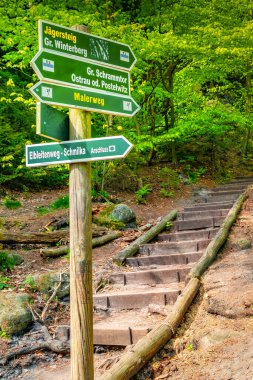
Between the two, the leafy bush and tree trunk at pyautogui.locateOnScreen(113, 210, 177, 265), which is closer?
the leafy bush

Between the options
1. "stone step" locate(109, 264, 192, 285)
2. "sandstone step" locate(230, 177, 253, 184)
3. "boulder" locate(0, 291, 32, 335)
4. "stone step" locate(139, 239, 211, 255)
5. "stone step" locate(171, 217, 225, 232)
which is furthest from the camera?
"sandstone step" locate(230, 177, 253, 184)

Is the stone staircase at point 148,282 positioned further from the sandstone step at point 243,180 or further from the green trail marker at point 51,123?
the sandstone step at point 243,180

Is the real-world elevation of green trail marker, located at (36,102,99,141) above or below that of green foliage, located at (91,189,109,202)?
below

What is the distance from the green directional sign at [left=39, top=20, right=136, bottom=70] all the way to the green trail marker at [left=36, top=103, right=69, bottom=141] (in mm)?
444

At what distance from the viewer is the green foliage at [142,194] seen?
11.8m

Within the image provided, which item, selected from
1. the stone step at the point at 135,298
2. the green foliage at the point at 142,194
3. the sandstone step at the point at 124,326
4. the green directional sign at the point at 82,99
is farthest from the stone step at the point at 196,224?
the green directional sign at the point at 82,99

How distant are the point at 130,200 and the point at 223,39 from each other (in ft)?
18.8

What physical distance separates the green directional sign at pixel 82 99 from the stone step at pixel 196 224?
20.1 feet

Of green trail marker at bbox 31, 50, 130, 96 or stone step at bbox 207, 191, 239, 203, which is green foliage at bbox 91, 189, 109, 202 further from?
green trail marker at bbox 31, 50, 130, 96

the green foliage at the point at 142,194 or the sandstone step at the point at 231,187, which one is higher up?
the sandstone step at the point at 231,187

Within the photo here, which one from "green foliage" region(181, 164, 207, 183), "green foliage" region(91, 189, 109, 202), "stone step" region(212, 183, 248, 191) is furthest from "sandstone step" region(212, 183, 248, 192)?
"green foliage" region(91, 189, 109, 202)

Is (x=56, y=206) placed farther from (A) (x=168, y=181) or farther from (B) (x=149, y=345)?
(B) (x=149, y=345)

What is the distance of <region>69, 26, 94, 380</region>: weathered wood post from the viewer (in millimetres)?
2896

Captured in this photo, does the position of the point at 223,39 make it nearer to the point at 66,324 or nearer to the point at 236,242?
the point at 236,242
